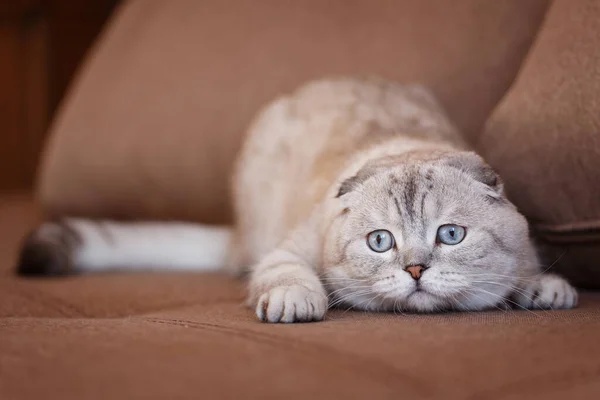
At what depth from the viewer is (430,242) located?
1568 mm

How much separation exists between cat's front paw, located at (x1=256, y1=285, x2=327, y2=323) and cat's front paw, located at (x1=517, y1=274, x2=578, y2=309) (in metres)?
0.49

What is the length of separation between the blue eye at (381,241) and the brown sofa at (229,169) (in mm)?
160

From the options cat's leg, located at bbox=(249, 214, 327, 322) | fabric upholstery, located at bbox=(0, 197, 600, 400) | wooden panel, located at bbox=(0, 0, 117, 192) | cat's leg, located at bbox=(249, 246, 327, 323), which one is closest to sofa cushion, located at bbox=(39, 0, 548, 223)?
cat's leg, located at bbox=(249, 214, 327, 322)

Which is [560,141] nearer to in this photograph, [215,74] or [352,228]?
[352,228]

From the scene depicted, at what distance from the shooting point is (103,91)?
9.93ft

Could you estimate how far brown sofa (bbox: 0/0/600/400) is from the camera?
0.93m

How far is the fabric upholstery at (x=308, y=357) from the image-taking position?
876 mm

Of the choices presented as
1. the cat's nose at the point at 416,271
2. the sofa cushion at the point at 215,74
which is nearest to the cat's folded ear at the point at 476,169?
the cat's nose at the point at 416,271

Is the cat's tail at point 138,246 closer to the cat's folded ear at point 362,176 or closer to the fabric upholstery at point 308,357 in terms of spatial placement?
the cat's folded ear at point 362,176

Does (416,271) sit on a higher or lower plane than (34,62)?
lower

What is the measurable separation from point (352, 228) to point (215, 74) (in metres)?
1.28

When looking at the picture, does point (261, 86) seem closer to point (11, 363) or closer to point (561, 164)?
point (561, 164)

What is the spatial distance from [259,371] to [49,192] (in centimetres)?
227

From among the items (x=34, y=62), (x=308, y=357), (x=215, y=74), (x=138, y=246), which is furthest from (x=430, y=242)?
(x=34, y=62)
